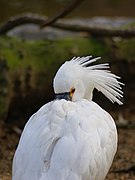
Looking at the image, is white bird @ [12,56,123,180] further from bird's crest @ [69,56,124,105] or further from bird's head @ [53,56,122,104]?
bird's crest @ [69,56,124,105]

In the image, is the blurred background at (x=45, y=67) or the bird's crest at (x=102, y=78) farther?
the blurred background at (x=45, y=67)

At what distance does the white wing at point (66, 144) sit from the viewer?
406 cm

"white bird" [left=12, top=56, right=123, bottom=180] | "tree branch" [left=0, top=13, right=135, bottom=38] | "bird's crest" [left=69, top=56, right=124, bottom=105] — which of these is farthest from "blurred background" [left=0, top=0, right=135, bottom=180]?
"white bird" [left=12, top=56, right=123, bottom=180]

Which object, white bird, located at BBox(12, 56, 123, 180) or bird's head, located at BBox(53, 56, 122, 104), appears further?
bird's head, located at BBox(53, 56, 122, 104)

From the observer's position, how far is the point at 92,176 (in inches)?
166

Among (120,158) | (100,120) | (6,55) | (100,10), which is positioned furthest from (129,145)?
(100,10)

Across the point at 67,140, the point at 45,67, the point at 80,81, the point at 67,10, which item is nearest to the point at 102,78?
the point at 80,81

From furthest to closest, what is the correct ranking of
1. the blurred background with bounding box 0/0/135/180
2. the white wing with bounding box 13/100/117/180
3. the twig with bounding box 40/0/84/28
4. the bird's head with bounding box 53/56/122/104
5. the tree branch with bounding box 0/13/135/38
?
the tree branch with bounding box 0/13/135/38 → the blurred background with bounding box 0/0/135/180 → the twig with bounding box 40/0/84/28 → the bird's head with bounding box 53/56/122/104 → the white wing with bounding box 13/100/117/180

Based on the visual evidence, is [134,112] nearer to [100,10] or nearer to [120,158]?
[120,158]

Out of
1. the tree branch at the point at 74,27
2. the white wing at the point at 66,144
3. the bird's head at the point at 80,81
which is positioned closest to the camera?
the white wing at the point at 66,144

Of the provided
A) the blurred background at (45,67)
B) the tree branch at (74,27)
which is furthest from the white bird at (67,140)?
the tree branch at (74,27)

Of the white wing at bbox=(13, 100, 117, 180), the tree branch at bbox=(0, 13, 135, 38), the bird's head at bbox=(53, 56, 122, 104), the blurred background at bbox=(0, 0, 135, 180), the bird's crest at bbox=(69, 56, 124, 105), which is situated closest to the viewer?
the white wing at bbox=(13, 100, 117, 180)

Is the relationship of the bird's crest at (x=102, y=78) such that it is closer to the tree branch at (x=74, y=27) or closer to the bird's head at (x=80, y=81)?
the bird's head at (x=80, y=81)

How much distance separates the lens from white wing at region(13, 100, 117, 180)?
4.06 metres
